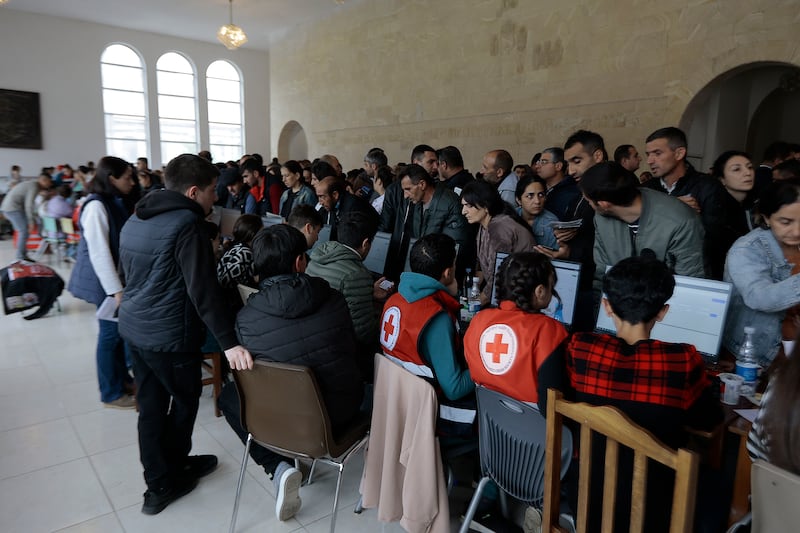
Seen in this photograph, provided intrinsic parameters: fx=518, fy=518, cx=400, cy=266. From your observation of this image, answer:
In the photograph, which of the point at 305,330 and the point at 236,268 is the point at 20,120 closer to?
the point at 236,268

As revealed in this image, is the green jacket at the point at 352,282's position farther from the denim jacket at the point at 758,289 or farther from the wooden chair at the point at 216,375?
the denim jacket at the point at 758,289

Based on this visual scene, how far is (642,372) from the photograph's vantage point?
145cm

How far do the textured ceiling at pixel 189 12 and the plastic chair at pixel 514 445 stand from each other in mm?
11107

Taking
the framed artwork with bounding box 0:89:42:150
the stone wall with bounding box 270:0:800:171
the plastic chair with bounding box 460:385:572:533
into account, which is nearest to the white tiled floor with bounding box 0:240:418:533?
the plastic chair with bounding box 460:385:572:533

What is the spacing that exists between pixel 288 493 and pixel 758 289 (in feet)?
7.03

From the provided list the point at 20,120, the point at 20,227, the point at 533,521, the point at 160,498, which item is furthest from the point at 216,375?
the point at 20,120

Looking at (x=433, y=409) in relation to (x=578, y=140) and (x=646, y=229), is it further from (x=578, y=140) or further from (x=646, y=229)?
(x=578, y=140)

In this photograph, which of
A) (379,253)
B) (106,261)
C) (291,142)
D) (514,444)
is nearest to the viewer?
(514,444)

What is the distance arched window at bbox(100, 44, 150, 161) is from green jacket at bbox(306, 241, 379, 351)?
13406 mm

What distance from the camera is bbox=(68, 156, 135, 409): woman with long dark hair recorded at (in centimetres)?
297

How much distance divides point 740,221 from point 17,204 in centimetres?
929

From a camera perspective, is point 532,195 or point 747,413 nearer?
point 747,413

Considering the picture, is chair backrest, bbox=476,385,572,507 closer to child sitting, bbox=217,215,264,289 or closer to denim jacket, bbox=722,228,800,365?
denim jacket, bbox=722,228,800,365

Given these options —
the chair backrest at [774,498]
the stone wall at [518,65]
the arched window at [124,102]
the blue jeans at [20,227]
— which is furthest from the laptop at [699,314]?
the arched window at [124,102]
